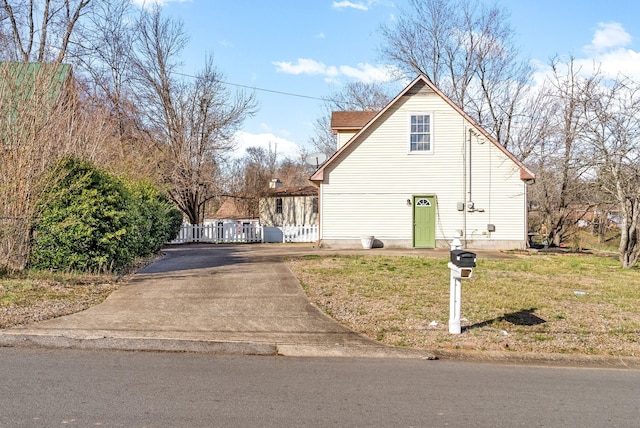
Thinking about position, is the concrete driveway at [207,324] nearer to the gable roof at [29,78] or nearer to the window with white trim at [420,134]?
the gable roof at [29,78]

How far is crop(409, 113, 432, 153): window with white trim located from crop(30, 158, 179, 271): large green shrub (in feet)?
44.0

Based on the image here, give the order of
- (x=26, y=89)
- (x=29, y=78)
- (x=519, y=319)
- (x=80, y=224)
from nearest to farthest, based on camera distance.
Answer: (x=519, y=319) → (x=80, y=224) → (x=26, y=89) → (x=29, y=78)

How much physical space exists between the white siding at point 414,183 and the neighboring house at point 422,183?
0.14 ft

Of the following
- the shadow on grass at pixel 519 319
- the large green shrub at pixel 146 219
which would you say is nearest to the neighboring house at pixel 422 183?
the large green shrub at pixel 146 219

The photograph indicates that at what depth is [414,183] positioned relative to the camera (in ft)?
72.8

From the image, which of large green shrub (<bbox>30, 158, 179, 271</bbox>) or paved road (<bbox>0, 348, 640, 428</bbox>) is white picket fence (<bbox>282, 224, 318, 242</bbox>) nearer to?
large green shrub (<bbox>30, 158, 179, 271</bbox>)

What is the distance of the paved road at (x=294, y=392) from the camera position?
4434 millimetres

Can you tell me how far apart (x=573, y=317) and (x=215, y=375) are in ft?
20.1

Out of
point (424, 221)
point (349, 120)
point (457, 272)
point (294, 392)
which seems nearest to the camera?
point (294, 392)

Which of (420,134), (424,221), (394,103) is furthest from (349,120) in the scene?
(424,221)

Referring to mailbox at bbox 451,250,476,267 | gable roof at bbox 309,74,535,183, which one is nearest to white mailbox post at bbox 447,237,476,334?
mailbox at bbox 451,250,476,267

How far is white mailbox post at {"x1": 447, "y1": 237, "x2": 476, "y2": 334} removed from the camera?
717cm

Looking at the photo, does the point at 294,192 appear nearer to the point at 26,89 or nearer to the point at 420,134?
the point at 420,134

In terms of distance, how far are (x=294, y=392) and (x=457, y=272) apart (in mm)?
3226
